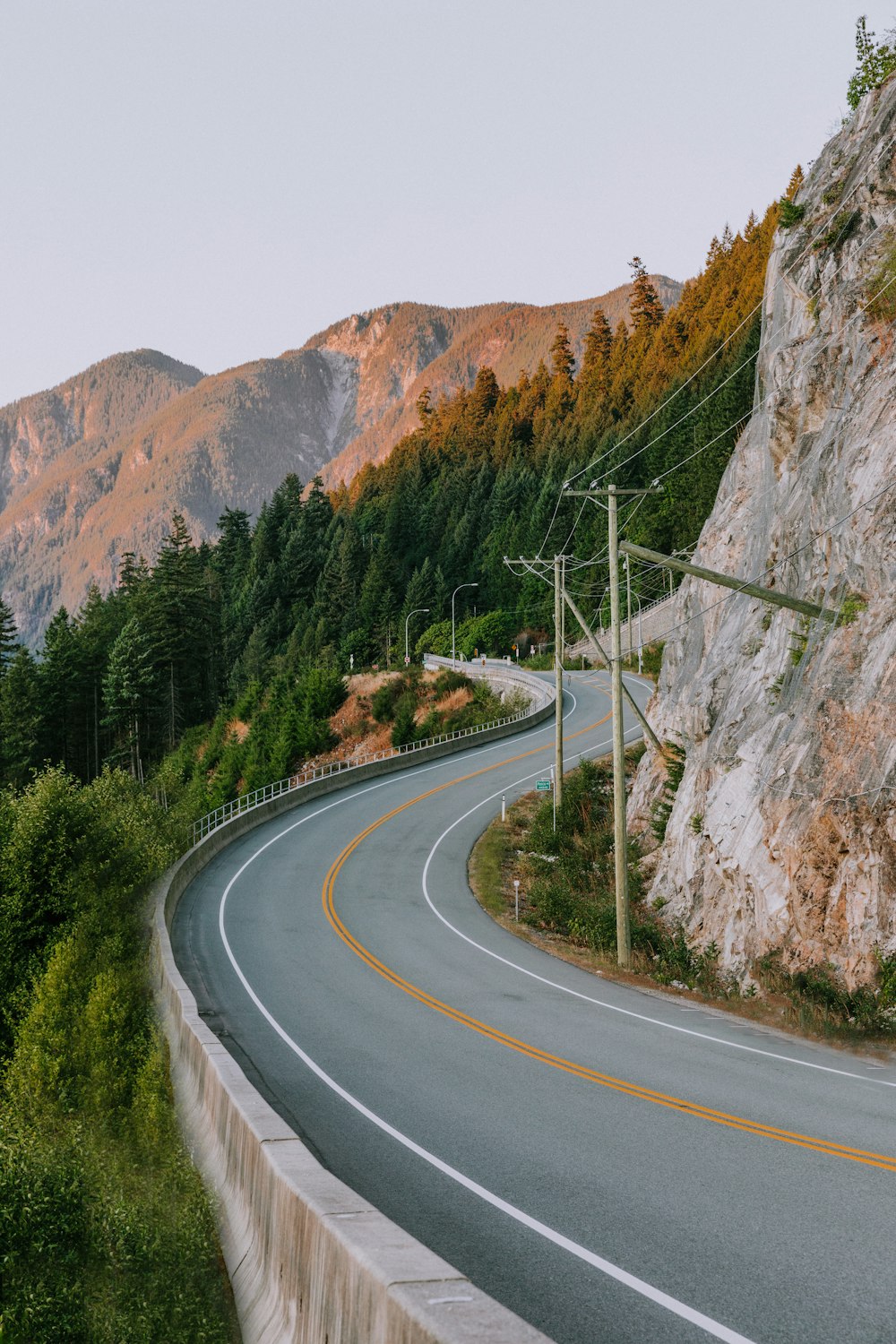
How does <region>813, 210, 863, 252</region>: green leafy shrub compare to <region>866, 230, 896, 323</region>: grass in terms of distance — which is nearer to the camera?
<region>866, 230, 896, 323</region>: grass

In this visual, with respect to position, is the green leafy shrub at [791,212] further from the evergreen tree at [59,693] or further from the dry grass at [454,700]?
the evergreen tree at [59,693]

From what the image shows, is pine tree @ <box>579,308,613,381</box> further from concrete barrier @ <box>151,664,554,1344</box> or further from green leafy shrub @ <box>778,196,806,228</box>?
concrete barrier @ <box>151,664,554,1344</box>

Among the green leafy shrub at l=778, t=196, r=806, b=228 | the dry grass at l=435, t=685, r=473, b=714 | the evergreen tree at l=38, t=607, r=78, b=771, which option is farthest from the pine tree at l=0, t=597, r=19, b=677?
the green leafy shrub at l=778, t=196, r=806, b=228

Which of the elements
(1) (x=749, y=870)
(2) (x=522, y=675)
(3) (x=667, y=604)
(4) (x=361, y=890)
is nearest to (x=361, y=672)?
(2) (x=522, y=675)

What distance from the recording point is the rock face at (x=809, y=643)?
14773mm

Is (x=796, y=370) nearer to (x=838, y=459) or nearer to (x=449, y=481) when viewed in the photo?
(x=838, y=459)

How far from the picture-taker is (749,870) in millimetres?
16812

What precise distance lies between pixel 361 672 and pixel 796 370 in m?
60.3

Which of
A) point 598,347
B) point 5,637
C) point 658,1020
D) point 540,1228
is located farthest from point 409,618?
point 540,1228

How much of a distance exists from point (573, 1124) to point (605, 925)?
12058 mm

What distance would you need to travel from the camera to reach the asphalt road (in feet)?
18.9

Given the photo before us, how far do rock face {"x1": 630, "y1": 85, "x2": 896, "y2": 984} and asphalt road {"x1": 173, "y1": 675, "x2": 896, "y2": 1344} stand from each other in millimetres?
2402

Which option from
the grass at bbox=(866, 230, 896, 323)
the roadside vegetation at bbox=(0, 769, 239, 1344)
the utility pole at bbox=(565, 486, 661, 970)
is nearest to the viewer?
the roadside vegetation at bbox=(0, 769, 239, 1344)

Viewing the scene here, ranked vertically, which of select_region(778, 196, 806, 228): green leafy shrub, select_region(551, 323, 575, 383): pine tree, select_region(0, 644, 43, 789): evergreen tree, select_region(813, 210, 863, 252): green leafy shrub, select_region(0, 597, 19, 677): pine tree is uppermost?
select_region(551, 323, 575, 383): pine tree
